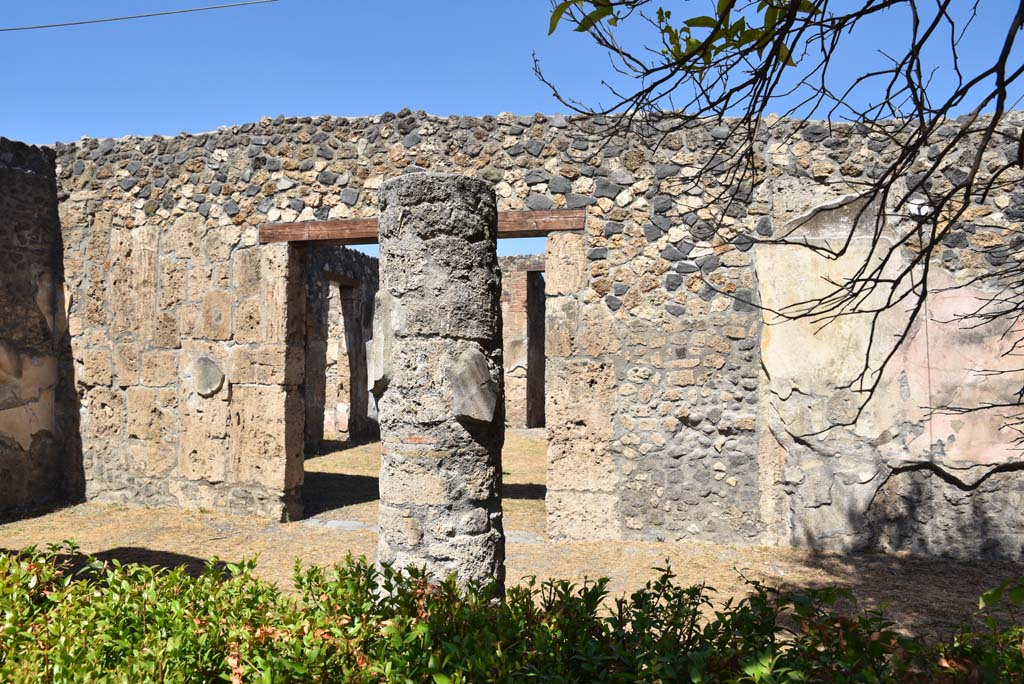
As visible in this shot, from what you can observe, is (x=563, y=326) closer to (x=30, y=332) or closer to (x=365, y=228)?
(x=365, y=228)

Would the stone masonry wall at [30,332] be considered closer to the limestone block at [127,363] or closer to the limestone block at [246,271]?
the limestone block at [127,363]

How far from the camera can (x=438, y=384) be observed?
3541mm

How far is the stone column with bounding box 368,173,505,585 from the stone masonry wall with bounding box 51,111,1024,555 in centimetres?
237

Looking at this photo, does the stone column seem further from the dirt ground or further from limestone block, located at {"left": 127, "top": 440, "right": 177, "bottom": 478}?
limestone block, located at {"left": 127, "top": 440, "right": 177, "bottom": 478}

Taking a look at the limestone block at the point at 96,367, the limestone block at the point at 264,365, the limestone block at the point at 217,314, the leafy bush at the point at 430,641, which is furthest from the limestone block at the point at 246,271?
the leafy bush at the point at 430,641

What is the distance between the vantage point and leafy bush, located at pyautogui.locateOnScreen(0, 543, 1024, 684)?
2318 mm

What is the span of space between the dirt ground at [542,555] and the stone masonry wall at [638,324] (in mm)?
233

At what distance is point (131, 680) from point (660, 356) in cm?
428

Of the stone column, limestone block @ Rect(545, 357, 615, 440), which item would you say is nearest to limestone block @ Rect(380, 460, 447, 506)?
the stone column

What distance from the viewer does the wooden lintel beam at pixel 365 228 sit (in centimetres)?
592

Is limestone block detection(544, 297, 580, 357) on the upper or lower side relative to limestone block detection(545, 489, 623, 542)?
upper

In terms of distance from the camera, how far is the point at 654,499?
579 cm

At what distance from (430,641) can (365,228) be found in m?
4.23

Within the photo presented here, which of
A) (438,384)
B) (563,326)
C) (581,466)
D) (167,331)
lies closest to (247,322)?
(167,331)
